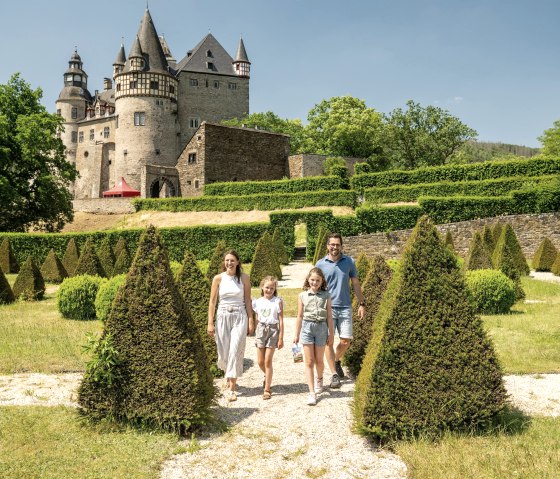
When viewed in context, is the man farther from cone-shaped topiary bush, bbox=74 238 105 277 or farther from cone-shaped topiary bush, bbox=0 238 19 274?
cone-shaped topiary bush, bbox=0 238 19 274

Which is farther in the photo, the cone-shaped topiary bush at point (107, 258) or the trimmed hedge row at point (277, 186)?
the trimmed hedge row at point (277, 186)

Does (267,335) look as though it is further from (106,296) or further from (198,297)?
(106,296)

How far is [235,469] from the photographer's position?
5.11 metres

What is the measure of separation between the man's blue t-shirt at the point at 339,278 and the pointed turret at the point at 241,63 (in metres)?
59.7

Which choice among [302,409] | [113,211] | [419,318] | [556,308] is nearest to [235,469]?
[302,409]

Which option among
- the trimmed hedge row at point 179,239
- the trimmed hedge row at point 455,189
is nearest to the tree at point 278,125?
the trimmed hedge row at point 455,189

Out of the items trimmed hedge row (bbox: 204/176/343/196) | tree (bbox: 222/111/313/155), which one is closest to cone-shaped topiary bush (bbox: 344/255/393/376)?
trimmed hedge row (bbox: 204/176/343/196)

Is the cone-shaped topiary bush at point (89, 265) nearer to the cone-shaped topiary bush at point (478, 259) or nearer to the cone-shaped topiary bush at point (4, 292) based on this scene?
the cone-shaped topiary bush at point (4, 292)

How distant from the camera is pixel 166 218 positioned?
4178 centimetres

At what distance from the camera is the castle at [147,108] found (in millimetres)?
54344

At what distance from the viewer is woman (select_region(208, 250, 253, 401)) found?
23.6ft

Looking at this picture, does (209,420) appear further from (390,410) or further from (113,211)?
(113,211)

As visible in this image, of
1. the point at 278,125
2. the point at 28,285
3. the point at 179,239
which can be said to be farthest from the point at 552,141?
the point at 28,285

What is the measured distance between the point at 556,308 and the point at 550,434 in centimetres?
946
